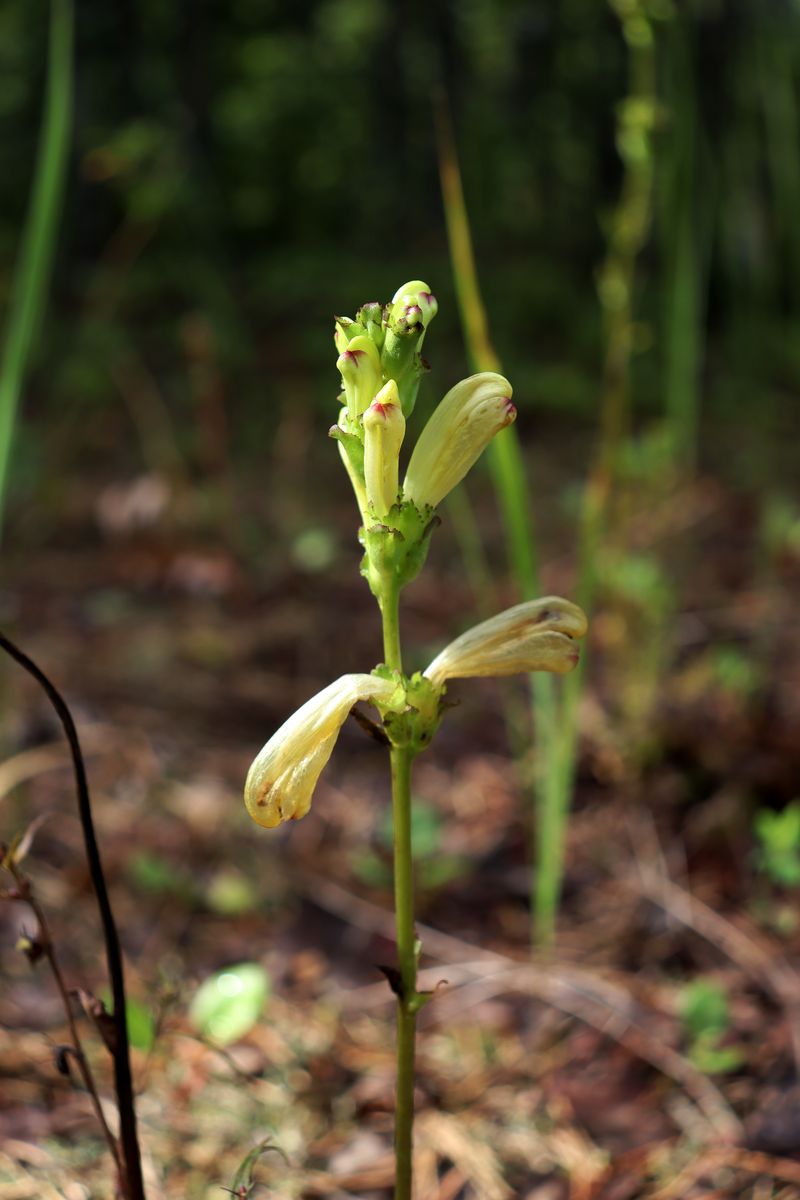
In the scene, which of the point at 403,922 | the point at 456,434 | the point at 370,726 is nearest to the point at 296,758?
the point at 370,726

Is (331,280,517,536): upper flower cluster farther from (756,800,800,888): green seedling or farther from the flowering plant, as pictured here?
(756,800,800,888): green seedling

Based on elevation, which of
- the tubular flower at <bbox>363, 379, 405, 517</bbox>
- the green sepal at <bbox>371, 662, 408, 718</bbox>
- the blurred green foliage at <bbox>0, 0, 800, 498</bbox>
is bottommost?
the green sepal at <bbox>371, 662, 408, 718</bbox>

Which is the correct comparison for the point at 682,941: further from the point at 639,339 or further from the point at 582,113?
the point at 582,113

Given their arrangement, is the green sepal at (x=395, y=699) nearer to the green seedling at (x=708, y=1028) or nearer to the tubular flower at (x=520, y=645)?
the tubular flower at (x=520, y=645)

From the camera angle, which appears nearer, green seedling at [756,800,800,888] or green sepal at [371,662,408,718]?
green sepal at [371,662,408,718]

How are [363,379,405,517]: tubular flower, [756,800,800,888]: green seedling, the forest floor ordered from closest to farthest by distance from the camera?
1. [363,379,405,517]: tubular flower
2. the forest floor
3. [756,800,800,888]: green seedling

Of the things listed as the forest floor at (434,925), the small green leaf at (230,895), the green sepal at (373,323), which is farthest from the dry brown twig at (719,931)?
the green sepal at (373,323)

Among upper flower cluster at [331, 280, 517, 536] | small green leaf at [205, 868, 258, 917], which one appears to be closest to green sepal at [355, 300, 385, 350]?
upper flower cluster at [331, 280, 517, 536]
